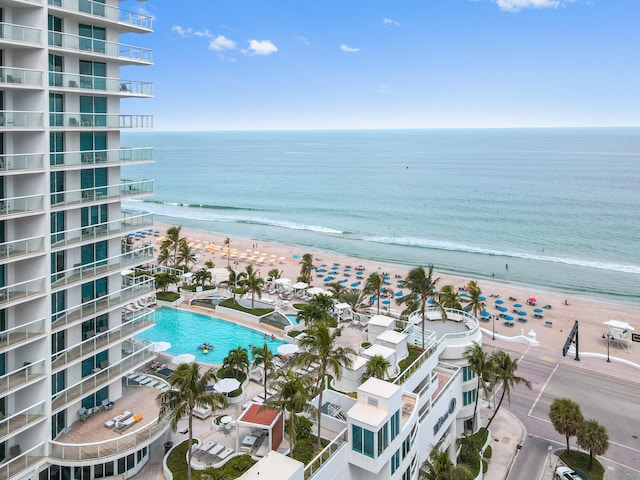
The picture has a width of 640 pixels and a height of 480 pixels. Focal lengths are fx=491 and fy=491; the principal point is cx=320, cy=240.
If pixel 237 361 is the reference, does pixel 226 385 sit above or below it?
below

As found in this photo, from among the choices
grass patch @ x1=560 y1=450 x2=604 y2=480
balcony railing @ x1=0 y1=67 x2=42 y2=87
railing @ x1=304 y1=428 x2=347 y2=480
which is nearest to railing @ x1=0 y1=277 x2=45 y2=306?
balcony railing @ x1=0 y1=67 x2=42 y2=87

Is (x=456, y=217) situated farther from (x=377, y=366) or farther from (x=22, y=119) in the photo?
(x=22, y=119)

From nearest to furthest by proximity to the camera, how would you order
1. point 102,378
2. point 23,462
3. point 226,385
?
point 23,462
point 102,378
point 226,385

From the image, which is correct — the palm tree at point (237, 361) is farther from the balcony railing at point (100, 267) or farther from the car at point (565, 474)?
the car at point (565, 474)

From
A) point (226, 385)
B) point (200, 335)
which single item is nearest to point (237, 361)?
point (226, 385)

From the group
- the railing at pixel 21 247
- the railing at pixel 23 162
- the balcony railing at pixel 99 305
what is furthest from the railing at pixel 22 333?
the railing at pixel 23 162

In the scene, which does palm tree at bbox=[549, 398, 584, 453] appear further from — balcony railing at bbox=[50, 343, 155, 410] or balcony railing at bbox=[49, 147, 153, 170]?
balcony railing at bbox=[49, 147, 153, 170]
